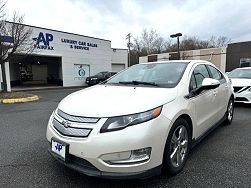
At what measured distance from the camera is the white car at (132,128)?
2.39 m

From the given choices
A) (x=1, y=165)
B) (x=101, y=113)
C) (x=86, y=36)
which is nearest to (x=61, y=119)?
(x=101, y=113)

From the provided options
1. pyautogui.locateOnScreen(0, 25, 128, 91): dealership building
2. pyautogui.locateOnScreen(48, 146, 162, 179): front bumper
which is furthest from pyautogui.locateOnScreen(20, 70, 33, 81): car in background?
pyautogui.locateOnScreen(48, 146, 162, 179): front bumper

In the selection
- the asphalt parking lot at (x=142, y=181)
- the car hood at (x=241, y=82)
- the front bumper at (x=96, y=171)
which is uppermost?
the car hood at (x=241, y=82)

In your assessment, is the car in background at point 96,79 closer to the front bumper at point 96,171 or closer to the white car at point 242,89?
the white car at point 242,89

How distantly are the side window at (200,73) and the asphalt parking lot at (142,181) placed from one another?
3.96 ft

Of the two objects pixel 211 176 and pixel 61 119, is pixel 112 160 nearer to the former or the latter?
pixel 61 119

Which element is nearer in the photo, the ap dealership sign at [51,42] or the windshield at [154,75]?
the windshield at [154,75]

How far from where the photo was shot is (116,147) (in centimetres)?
236

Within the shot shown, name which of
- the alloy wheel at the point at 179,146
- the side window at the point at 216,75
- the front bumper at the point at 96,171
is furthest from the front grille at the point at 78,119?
the side window at the point at 216,75

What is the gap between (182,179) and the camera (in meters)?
2.90

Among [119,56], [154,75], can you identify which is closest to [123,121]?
[154,75]

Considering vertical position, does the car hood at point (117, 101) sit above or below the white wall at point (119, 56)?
below

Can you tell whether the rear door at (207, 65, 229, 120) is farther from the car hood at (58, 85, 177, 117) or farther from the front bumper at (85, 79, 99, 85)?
the front bumper at (85, 79, 99, 85)

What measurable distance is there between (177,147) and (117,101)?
1.07 meters
